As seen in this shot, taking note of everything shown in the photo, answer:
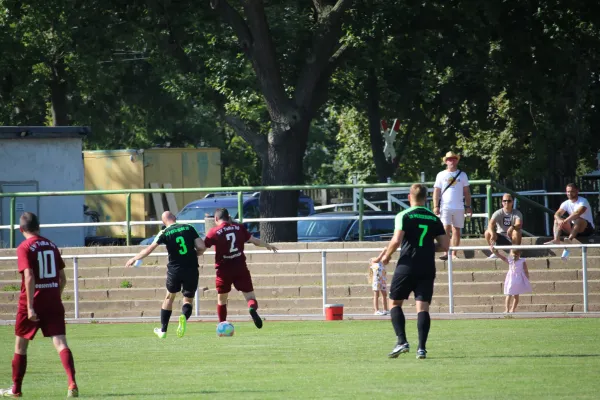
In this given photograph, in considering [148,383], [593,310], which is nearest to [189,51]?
[593,310]

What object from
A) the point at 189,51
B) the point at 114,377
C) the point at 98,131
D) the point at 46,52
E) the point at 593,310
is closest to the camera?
the point at 114,377

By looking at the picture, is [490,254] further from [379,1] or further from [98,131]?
[98,131]

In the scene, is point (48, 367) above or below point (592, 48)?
below

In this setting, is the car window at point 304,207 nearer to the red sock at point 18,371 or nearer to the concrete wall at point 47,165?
the concrete wall at point 47,165

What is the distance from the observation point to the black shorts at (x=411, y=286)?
39.3 ft

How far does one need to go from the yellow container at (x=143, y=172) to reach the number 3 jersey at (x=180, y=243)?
15.6 m

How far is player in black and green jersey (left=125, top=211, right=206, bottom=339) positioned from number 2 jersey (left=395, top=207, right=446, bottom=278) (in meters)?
4.94

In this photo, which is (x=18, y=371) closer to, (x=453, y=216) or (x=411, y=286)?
(x=411, y=286)

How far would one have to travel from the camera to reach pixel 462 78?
29.8 metres

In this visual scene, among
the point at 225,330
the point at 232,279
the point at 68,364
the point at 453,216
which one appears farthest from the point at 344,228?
the point at 68,364

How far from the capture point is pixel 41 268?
397 inches

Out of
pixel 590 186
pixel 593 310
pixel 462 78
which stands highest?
pixel 462 78

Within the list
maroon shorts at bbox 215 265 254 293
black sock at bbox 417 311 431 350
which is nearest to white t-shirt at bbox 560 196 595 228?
maroon shorts at bbox 215 265 254 293

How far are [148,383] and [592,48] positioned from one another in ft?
62.0
